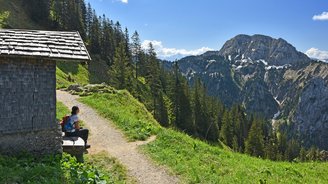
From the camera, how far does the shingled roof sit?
17.2 meters

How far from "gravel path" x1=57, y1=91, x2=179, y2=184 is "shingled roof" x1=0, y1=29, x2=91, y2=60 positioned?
6.25m

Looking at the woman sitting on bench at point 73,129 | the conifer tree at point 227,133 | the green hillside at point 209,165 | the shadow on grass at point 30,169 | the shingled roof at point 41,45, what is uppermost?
the shingled roof at point 41,45

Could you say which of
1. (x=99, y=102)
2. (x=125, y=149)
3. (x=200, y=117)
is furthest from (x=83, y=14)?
(x=125, y=149)

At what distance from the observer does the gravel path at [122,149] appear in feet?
61.0

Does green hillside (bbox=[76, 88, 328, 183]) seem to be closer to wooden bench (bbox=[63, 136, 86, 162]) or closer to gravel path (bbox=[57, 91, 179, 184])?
gravel path (bbox=[57, 91, 179, 184])

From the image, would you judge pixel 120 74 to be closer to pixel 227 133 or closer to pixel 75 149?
pixel 227 133

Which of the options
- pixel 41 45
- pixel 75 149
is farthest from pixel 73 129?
pixel 41 45

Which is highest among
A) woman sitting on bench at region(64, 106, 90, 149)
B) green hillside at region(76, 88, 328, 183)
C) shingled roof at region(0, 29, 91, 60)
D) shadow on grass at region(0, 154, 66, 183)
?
shingled roof at region(0, 29, 91, 60)

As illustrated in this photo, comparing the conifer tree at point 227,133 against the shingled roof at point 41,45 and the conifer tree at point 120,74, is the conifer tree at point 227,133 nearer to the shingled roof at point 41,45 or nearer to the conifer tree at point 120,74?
the conifer tree at point 120,74

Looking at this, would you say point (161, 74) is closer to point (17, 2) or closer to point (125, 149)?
point (17, 2)

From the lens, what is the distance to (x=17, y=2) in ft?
389

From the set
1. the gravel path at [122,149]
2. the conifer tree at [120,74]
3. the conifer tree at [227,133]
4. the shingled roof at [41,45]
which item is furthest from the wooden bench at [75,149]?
the conifer tree at [227,133]

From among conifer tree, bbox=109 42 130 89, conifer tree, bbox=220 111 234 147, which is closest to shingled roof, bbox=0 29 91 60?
conifer tree, bbox=109 42 130 89

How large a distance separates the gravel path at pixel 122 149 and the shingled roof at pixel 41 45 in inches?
246
